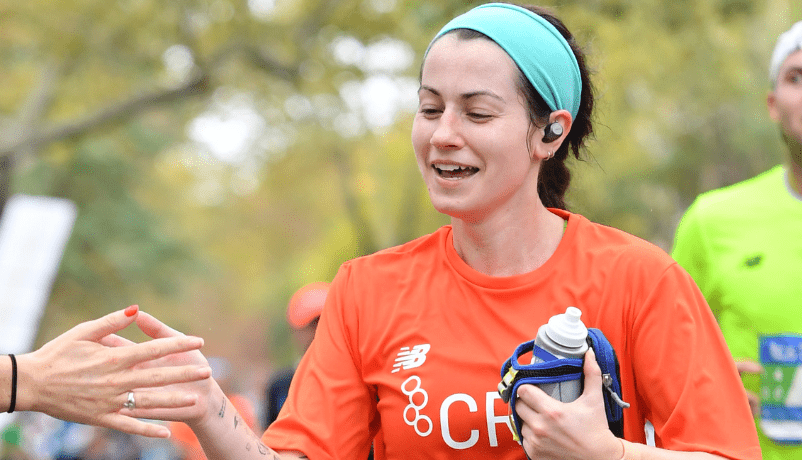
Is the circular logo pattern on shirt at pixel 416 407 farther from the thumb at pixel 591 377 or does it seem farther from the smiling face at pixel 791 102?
the smiling face at pixel 791 102

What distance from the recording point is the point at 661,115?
19.6 m

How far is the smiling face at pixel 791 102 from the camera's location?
327 cm

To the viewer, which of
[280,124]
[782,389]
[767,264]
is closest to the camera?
[782,389]

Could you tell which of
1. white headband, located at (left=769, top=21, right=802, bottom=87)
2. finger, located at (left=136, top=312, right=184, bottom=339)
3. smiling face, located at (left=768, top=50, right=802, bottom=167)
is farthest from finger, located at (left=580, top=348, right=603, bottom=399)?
white headband, located at (left=769, top=21, right=802, bottom=87)

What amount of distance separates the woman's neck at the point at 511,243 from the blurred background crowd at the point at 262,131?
46 centimetres

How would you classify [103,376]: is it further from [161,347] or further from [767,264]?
[767,264]

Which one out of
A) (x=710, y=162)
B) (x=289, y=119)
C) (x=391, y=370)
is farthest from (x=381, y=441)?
(x=710, y=162)

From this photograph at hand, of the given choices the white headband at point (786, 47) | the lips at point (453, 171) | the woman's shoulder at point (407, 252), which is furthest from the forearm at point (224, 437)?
the white headband at point (786, 47)

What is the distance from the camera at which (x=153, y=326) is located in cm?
231

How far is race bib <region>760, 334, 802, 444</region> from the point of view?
120 inches

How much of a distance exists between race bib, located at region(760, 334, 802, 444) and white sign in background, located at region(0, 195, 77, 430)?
9.54 m

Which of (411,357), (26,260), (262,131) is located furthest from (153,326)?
(262,131)

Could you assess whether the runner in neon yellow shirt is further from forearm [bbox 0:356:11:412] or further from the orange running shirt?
forearm [bbox 0:356:11:412]

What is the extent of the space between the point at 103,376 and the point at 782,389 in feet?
7.10
